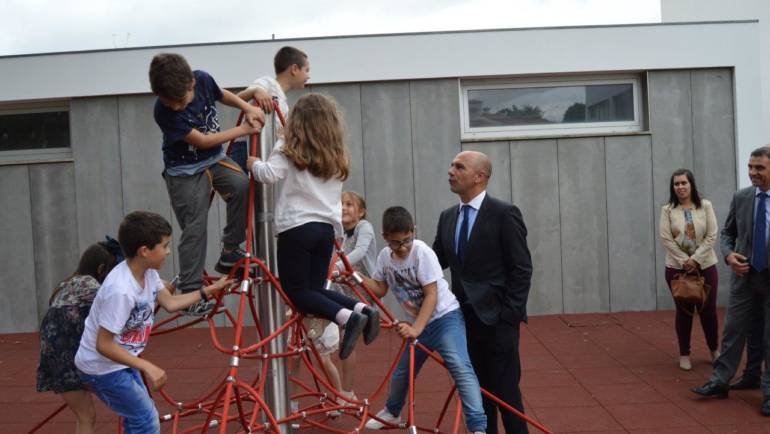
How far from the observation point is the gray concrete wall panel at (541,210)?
8.52 metres

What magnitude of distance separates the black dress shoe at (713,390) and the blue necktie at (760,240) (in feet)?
2.76

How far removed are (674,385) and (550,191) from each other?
3266 mm

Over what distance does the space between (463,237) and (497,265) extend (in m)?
0.23

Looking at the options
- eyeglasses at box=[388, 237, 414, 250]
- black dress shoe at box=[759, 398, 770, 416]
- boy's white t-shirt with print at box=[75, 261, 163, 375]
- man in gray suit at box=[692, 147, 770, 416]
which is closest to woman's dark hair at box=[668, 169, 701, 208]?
man in gray suit at box=[692, 147, 770, 416]

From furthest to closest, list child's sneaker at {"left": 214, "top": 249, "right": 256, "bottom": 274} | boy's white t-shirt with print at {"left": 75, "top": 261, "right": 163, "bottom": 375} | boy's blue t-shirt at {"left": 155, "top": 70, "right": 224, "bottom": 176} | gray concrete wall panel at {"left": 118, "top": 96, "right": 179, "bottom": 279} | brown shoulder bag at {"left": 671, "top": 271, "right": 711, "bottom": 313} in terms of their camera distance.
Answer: gray concrete wall panel at {"left": 118, "top": 96, "right": 179, "bottom": 279}, brown shoulder bag at {"left": 671, "top": 271, "right": 711, "bottom": 313}, child's sneaker at {"left": 214, "top": 249, "right": 256, "bottom": 274}, boy's blue t-shirt at {"left": 155, "top": 70, "right": 224, "bottom": 176}, boy's white t-shirt with print at {"left": 75, "top": 261, "right": 163, "bottom": 375}

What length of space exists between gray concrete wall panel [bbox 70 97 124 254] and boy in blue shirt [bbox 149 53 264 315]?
5.03 m

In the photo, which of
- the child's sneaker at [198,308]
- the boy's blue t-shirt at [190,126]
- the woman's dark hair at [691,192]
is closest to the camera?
the boy's blue t-shirt at [190,126]

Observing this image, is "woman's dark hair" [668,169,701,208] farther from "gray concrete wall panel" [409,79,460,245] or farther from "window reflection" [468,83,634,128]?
"gray concrete wall panel" [409,79,460,245]

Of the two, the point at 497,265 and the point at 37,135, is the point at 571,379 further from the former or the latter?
the point at 37,135

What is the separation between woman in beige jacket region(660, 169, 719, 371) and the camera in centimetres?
607

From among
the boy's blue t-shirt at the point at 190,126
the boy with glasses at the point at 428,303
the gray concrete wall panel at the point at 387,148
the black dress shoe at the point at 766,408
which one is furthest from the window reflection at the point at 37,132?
the black dress shoe at the point at 766,408

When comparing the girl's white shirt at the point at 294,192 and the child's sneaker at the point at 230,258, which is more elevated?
the girl's white shirt at the point at 294,192

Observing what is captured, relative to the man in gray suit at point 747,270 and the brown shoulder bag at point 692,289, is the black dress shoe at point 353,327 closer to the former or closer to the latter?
the man in gray suit at point 747,270

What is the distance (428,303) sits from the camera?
13.2 feet
